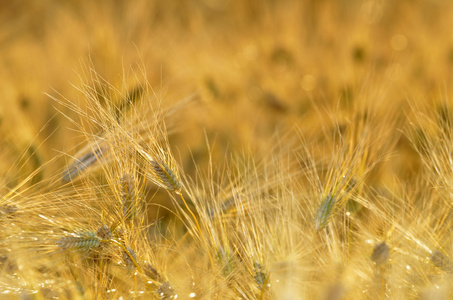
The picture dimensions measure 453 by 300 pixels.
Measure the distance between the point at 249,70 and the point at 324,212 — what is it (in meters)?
0.96

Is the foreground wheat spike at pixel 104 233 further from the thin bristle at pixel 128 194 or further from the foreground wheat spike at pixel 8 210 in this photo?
the foreground wheat spike at pixel 8 210

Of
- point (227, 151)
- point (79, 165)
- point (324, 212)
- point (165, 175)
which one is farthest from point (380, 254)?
point (227, 151)

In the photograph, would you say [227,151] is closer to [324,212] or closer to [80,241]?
[324,212]

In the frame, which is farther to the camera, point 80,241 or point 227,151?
point 227,151

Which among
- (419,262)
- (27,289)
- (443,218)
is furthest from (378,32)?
(27,289)

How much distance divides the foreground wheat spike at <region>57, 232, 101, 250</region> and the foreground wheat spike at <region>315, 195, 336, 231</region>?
0.35m

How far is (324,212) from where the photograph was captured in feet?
2.61

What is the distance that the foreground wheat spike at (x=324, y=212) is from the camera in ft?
2.59

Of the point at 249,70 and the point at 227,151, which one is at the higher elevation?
the point at 249,70

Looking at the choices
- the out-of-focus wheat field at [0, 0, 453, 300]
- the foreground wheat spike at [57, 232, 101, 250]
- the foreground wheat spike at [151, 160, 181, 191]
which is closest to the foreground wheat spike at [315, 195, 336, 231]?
the out-of-focus wheat field at [0, 0, 453, 300]

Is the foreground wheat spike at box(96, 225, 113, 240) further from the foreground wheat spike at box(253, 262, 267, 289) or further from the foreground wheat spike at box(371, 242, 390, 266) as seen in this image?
→ the foreground wheat spike at box(371, 242, 390, 266)

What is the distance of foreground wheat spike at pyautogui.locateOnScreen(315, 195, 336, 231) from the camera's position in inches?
31.1

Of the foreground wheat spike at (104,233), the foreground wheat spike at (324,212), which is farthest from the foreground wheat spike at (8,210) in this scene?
the foreground wheat spike at (324,212)

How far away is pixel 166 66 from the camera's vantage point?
1.64 m
